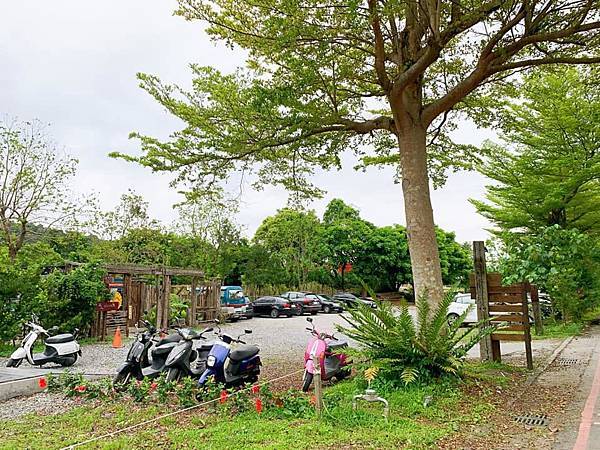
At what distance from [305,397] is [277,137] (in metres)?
4.73

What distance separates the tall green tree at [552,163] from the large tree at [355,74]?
6782mm

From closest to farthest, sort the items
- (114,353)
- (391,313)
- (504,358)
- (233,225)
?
(391,313)
(504,358)
(114,353)
(233,225)

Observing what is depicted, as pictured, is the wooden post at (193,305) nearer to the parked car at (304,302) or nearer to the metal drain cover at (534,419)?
the parked car at (304,302)

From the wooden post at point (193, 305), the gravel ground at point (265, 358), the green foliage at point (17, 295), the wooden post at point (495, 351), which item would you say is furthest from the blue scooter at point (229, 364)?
the wooden post at point (193, 305)

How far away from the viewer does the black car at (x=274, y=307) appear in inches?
973

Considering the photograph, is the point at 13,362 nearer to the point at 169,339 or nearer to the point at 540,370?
the point at 169,339

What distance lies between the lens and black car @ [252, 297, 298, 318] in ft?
81.1

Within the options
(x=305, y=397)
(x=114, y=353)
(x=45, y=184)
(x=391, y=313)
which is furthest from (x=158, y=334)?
(x=45, y=184)

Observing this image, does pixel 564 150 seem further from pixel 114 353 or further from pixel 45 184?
pixel 45 184

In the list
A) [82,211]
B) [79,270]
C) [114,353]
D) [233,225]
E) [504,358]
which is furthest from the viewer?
[233,225]

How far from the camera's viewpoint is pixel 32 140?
57.1 feet

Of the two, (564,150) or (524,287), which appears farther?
(564,150)

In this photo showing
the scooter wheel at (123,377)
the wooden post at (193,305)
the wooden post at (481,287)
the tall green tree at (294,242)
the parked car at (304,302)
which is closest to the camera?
the scooter wheel at (123,377)

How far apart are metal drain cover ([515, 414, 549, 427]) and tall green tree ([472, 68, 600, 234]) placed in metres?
10.2
